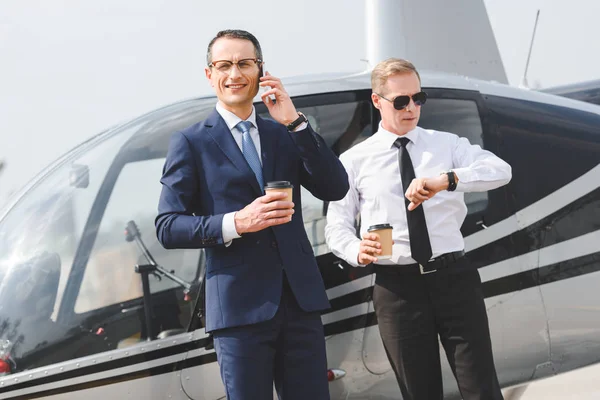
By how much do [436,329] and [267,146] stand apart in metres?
1.14

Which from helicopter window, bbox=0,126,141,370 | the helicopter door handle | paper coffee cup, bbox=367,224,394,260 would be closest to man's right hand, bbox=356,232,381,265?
paper coffee cup, bbox=367,224,394,260

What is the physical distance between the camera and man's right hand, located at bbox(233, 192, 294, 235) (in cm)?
251

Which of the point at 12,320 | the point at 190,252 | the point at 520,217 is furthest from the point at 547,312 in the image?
the point at 12,320

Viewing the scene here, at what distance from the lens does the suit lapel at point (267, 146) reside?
2.81m

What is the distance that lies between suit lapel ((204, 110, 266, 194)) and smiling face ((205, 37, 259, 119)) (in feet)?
0.31

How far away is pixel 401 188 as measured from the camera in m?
3.36

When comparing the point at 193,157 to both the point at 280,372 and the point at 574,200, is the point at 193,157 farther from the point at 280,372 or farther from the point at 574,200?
the point at 574,200

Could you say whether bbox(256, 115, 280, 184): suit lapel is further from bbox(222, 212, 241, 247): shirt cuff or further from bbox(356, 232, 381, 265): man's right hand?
bbox(356, 232, 381, 265): man's right hand

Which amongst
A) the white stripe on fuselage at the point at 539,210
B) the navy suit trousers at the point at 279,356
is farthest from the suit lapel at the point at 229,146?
the white stripe on fuselage at the point at 539,210

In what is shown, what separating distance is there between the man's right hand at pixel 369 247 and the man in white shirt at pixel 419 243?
8 centimetres

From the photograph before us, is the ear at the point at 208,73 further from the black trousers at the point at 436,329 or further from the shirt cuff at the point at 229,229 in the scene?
the black trousers at the point at 436,329

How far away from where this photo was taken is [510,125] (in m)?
4.43

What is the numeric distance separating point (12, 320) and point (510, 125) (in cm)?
291

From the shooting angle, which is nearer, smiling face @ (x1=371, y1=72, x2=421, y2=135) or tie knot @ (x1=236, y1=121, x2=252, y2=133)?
tie knot @ (x1=236, y1=121, x2=252, y2=133)
